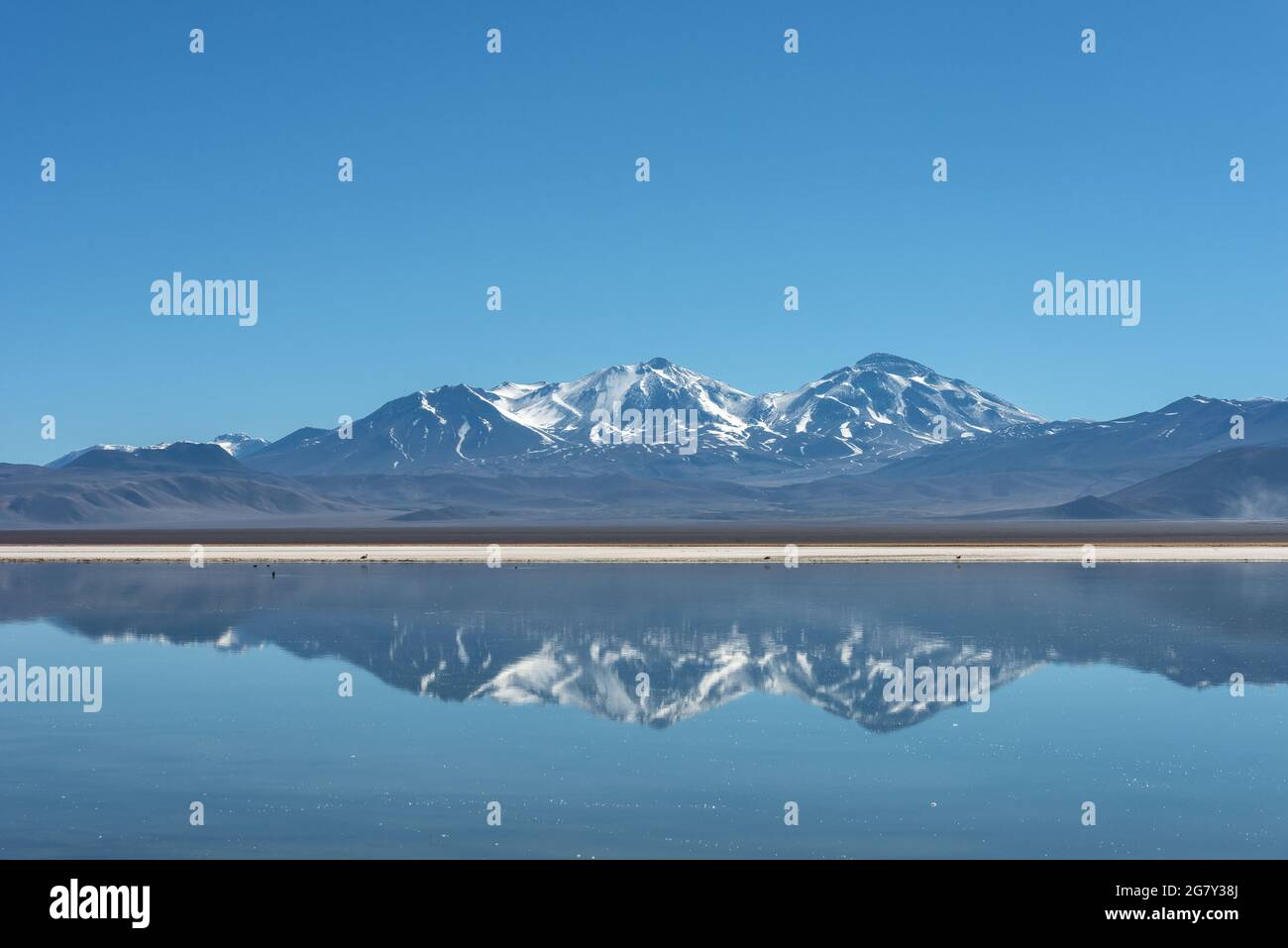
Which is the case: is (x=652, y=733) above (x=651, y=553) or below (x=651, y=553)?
below

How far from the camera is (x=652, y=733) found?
72.4 feet

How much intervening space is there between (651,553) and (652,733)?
63068mm

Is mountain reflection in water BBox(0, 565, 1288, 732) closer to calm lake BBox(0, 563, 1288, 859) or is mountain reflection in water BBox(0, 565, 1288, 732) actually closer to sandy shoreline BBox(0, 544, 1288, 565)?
calm lake BBox(0, 563, 1288, 859)

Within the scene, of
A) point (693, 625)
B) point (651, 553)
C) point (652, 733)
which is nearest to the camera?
point (652, 733)

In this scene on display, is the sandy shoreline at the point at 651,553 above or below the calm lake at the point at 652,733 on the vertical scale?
above

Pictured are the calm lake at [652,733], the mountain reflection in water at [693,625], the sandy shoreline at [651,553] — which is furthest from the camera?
the sandy shoreline at [651,553]

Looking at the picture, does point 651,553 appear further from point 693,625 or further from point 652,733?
point 652,733

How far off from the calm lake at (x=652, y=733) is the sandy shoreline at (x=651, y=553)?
33.5 meters

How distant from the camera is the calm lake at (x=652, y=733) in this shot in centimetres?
Answer: 1573

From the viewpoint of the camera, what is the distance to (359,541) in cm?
11056

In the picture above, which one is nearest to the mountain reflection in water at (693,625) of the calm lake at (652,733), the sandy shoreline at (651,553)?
the calm lake at (652,733)

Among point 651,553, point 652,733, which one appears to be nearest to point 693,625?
point 652,733

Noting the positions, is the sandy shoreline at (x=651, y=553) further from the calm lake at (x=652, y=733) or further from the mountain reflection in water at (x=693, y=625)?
the calm lake at (x=652, y=733)

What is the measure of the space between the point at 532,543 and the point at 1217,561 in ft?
170
